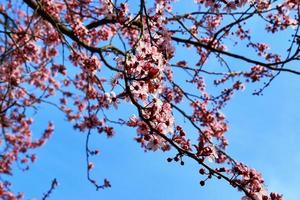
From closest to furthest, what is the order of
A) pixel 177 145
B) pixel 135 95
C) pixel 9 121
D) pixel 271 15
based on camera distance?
pixel 177 145 < pixel 135 95 < pixel 271 15 < pixel 9 121

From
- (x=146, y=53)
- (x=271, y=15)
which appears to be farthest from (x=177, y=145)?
(x=271, y=15)

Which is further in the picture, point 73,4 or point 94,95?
point 73,4

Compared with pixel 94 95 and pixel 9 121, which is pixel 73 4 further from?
pixel 9 121

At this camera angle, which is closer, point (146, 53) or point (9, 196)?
point (146, 53)

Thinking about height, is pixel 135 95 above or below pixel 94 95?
below

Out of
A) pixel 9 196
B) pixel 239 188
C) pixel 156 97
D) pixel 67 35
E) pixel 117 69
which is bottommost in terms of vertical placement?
pixel 239 188

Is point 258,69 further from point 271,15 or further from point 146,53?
point 146,53

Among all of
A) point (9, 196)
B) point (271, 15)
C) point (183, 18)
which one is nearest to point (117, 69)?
point (183, 18)

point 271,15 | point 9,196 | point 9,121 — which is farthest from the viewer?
point 9,196

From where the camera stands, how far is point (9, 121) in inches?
537

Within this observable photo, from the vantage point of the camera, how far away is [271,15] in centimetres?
1071

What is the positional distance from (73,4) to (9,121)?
13.7 feet

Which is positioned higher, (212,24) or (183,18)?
(212,24)

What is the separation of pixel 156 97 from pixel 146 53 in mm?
426
